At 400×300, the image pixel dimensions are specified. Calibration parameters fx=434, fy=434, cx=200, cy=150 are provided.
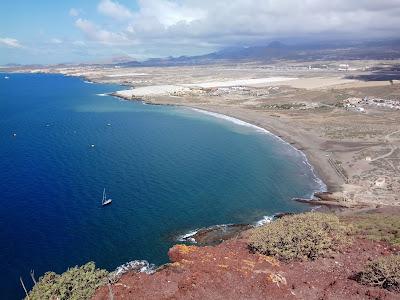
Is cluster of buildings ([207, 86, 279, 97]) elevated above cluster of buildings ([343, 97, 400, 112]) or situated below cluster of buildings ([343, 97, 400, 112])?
above

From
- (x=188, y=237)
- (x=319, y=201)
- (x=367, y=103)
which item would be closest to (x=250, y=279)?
(x=188, y=237)

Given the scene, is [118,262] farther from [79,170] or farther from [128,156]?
[128,156]

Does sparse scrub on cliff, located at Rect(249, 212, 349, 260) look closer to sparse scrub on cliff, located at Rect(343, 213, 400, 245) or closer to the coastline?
sparse scrub on cliff, located at Rect(343, 213, 400, 245)

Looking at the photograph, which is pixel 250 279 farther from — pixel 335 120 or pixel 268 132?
pixel 335 120

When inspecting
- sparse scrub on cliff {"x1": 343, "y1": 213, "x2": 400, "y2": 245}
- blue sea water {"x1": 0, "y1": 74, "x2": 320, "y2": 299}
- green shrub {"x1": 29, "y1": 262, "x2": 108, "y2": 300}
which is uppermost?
green shrub {"x1": 29, "y1": 262, "x2": 108, "y2": 300}

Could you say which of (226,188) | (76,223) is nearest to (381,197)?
(226,188)

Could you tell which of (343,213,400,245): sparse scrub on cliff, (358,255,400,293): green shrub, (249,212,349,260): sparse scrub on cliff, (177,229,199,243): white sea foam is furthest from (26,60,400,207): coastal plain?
(358,255,400,293): green shrub
